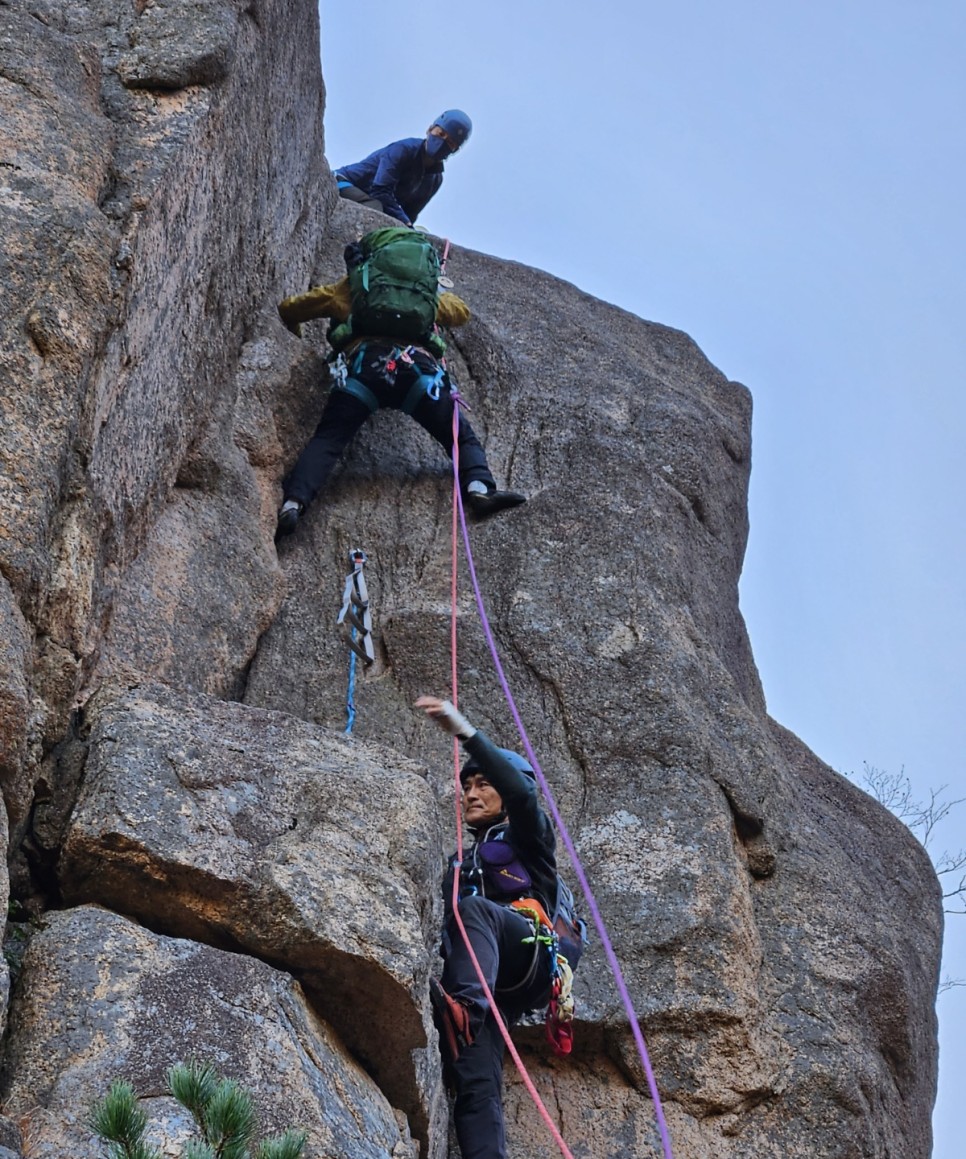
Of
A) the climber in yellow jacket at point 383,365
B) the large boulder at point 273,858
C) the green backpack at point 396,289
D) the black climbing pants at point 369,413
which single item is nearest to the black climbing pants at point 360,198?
the climber in yellow jacket at point 383,365

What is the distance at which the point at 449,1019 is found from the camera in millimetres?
6109

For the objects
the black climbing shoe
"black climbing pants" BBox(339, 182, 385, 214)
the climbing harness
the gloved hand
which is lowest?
the gloved hand

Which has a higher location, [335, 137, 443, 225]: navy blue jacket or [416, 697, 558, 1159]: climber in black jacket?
[335, 137, 443, 225]: navy blue jacket

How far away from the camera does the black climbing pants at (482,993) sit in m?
6.14

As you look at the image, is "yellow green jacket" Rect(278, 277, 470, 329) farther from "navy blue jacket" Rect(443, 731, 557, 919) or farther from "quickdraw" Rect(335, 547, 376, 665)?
"navy blue jacket" Rect(443, 731, 557, 919)

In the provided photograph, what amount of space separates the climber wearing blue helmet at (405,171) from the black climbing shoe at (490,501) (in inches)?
161

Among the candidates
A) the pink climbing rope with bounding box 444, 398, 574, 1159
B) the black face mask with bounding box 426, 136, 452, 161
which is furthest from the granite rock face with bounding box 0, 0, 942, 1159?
the black face mask with bounding box 426, 136, 452, 161

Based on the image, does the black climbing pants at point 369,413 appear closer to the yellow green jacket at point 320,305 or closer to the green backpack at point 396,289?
the green backpack at point 396,289

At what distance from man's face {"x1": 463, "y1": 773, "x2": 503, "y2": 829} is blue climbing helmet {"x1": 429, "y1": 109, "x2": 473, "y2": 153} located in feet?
25.0

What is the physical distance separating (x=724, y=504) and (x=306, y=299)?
3106 millimetres

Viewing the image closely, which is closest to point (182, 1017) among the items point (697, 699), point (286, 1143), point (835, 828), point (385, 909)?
point (385, 909)

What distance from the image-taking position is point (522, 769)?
6586mm

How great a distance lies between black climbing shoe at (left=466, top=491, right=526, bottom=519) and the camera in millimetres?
9539

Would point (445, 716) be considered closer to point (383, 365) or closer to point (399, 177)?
point (383, 365)
